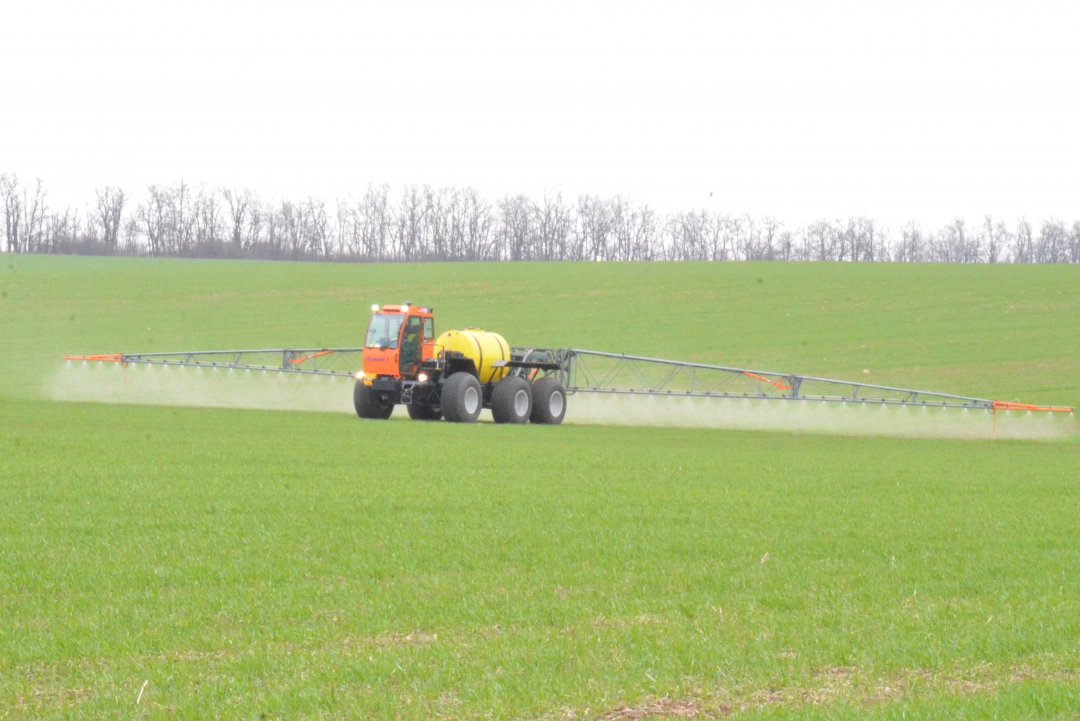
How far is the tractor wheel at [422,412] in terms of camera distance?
1252 inches

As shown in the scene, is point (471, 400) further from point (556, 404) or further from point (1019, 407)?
point (1019, 407)

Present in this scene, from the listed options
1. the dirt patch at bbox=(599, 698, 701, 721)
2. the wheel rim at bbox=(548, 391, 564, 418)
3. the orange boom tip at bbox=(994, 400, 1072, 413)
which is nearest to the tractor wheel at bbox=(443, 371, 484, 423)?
the wheel rim at bbox=(548, 391, 564, 418)

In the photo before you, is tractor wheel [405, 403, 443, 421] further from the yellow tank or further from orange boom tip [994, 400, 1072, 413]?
orange boom tip [994, 400, 1072, 413]

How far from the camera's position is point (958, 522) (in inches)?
540

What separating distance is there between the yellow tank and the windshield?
3.59ft

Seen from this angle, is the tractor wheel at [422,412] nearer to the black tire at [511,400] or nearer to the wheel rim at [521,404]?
the black tire at [511,400]

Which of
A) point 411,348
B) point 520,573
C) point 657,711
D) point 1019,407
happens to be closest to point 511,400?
point 411,348

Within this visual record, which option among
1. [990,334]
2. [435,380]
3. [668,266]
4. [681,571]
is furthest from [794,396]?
[668,266]

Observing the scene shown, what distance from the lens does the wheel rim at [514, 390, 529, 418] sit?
1258 inches

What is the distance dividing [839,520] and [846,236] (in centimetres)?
10841

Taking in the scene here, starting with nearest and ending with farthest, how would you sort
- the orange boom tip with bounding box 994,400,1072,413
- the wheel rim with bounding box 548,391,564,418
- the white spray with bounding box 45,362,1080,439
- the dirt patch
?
the dirt patch, the wheel rim with bounding box 548,391,564,418, the orange boom tip with bounding box 994,400,1072,413, the white spray with bounding box 45,362,1080,439

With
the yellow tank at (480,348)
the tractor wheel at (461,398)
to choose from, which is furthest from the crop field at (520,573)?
the yellow tank at (480,348)

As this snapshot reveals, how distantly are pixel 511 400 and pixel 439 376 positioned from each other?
180 centimetres

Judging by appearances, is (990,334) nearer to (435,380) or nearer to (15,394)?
(435,380)
